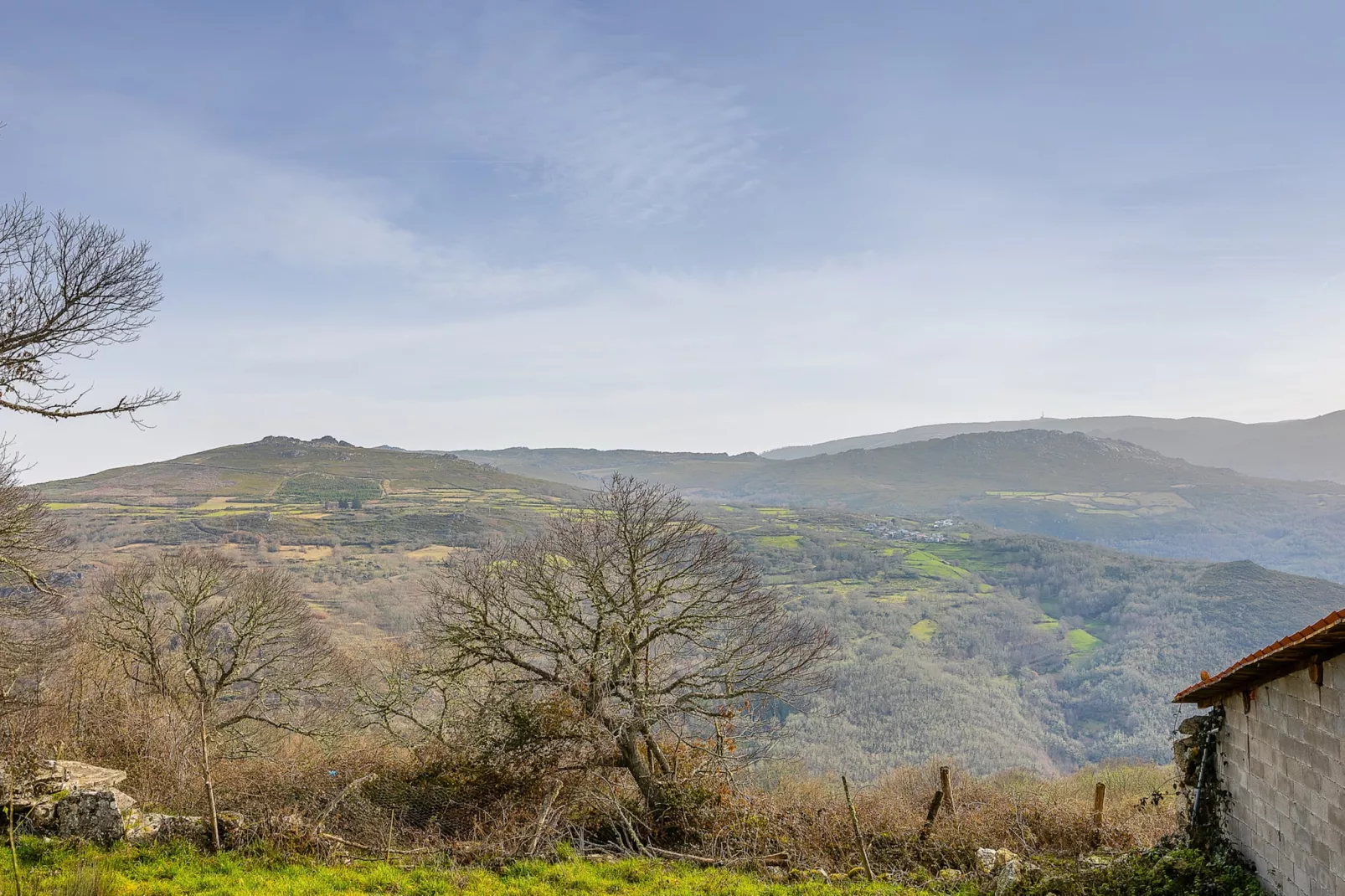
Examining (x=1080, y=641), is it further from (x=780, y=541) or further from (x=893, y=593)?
(x=780, y=541)

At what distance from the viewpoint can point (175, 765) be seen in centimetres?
1370

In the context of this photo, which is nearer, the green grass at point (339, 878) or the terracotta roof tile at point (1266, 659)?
the terracotta roof tile at point (1266, 659)

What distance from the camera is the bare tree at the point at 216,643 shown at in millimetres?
20047

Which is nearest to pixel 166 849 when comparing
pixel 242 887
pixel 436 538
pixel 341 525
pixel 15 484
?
pixel 242 887

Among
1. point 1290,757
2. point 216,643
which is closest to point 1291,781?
point 1290,757

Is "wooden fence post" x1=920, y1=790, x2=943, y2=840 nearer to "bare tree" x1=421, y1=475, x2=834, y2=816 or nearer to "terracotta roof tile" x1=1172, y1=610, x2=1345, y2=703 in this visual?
"bare tree" x1=421, y1=475, x2=834, y2=816

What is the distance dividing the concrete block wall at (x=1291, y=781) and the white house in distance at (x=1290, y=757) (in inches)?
0.4

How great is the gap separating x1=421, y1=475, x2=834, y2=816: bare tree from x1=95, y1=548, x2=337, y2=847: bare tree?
32.3ft

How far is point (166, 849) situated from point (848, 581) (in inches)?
3552

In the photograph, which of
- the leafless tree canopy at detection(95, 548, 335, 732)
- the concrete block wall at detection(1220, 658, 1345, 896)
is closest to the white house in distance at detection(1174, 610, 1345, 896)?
the concrete block wall at detection(1220, 658, 1345, 896)

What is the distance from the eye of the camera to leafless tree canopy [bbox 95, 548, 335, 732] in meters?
20.1

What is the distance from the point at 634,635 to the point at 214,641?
1700 centimetres

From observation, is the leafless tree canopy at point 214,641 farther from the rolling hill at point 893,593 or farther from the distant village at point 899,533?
the distant village at point 899,533

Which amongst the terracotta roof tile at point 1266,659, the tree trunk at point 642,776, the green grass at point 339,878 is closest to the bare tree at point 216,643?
the green grass at point 339,878
